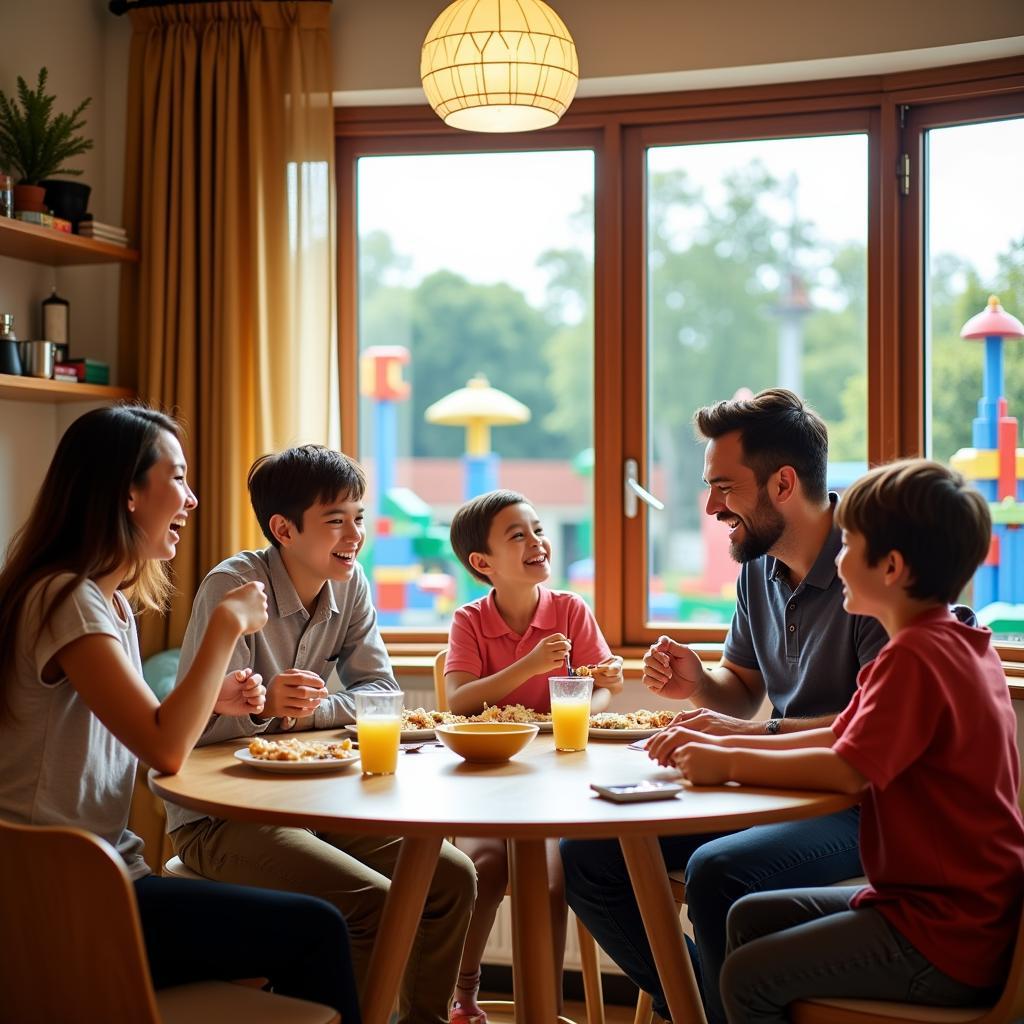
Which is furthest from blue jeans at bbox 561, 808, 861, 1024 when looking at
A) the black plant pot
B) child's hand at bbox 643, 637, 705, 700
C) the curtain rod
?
the curtain rod

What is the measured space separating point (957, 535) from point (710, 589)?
6.96 ft

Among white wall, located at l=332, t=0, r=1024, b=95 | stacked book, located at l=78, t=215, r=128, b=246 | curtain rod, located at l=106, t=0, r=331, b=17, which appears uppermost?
curtain rod, located at l=106, t=0, r=331, b=17

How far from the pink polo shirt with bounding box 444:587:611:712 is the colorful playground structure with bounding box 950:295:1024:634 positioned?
1.19m

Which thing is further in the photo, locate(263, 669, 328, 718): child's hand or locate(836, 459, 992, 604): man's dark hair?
locate(263, 669, 328, 718): child's hand

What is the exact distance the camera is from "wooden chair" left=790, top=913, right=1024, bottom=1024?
161 centimetres

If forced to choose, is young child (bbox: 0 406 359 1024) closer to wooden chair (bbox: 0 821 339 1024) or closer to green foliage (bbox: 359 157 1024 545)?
wooden chair (bbox: 0 821 339 1024)

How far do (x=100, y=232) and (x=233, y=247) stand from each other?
37 cm

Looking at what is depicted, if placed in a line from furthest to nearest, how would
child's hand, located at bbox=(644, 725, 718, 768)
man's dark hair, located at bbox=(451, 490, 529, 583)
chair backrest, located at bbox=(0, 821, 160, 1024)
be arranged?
man's dark hair, located at bbox=(451, 490, 529, 583) → child's hand, located at bbox=(644, 725, 718, 768) → chair backrest, located at bbox=(0, 821, 160, 1024)

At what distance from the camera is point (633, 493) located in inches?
140

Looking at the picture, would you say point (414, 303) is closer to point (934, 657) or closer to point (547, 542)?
point (547, 542)

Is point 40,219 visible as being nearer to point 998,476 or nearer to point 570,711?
point 570,711

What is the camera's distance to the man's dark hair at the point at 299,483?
8.25ft

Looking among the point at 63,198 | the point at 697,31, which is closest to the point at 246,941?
the point at 63,198

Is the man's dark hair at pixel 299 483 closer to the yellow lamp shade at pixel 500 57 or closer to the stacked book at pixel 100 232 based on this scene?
the yellow lamp shade at pixel 500 57
